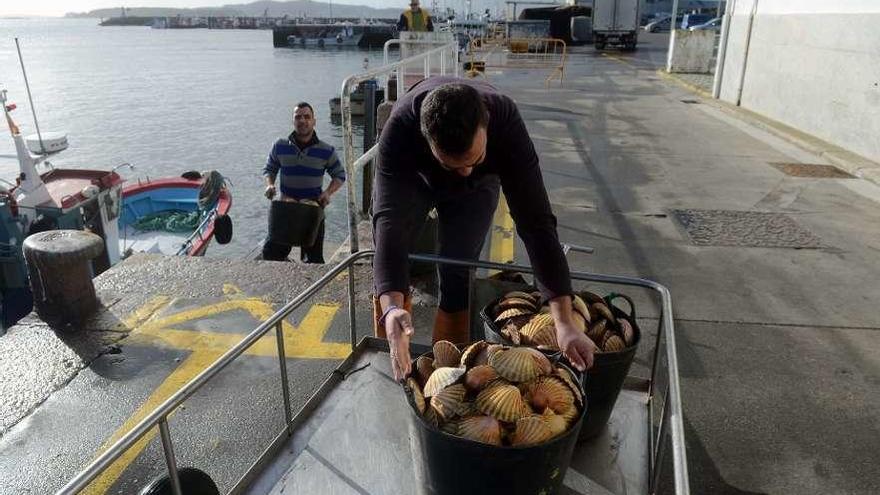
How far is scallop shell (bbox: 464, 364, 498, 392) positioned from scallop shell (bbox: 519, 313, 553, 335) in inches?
21.6

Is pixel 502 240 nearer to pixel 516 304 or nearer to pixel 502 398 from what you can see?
pixel 516 304

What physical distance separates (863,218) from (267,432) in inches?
295

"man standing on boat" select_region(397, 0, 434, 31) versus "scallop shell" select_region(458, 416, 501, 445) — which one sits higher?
"man standing on boat" select_region(397, 0, 434, 31)

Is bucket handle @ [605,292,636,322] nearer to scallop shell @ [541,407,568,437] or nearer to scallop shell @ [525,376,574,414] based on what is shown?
scallop shell @ [525,376,574,414]

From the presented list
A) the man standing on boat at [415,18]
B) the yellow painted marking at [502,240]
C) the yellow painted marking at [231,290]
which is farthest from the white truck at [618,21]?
the yellow painted marking at [231,290]

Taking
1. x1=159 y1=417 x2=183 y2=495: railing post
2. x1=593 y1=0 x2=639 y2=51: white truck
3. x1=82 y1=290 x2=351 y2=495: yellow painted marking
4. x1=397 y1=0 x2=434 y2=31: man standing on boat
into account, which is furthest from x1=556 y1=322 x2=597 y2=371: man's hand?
x1=593 y1=0 x2=639 y2=51: white truck

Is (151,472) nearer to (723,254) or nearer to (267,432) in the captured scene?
(267,432)

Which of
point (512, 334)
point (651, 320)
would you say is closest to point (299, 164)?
point (651, 320)

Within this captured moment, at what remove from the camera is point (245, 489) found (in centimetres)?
249

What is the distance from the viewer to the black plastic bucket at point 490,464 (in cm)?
200

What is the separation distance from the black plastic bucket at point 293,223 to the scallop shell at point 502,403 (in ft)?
14.5

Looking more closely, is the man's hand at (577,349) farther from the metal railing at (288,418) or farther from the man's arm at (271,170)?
the man's arm at (271,170)

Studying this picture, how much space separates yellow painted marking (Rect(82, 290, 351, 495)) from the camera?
13.9 feet

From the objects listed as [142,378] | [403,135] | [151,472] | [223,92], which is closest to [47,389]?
[142,378]
